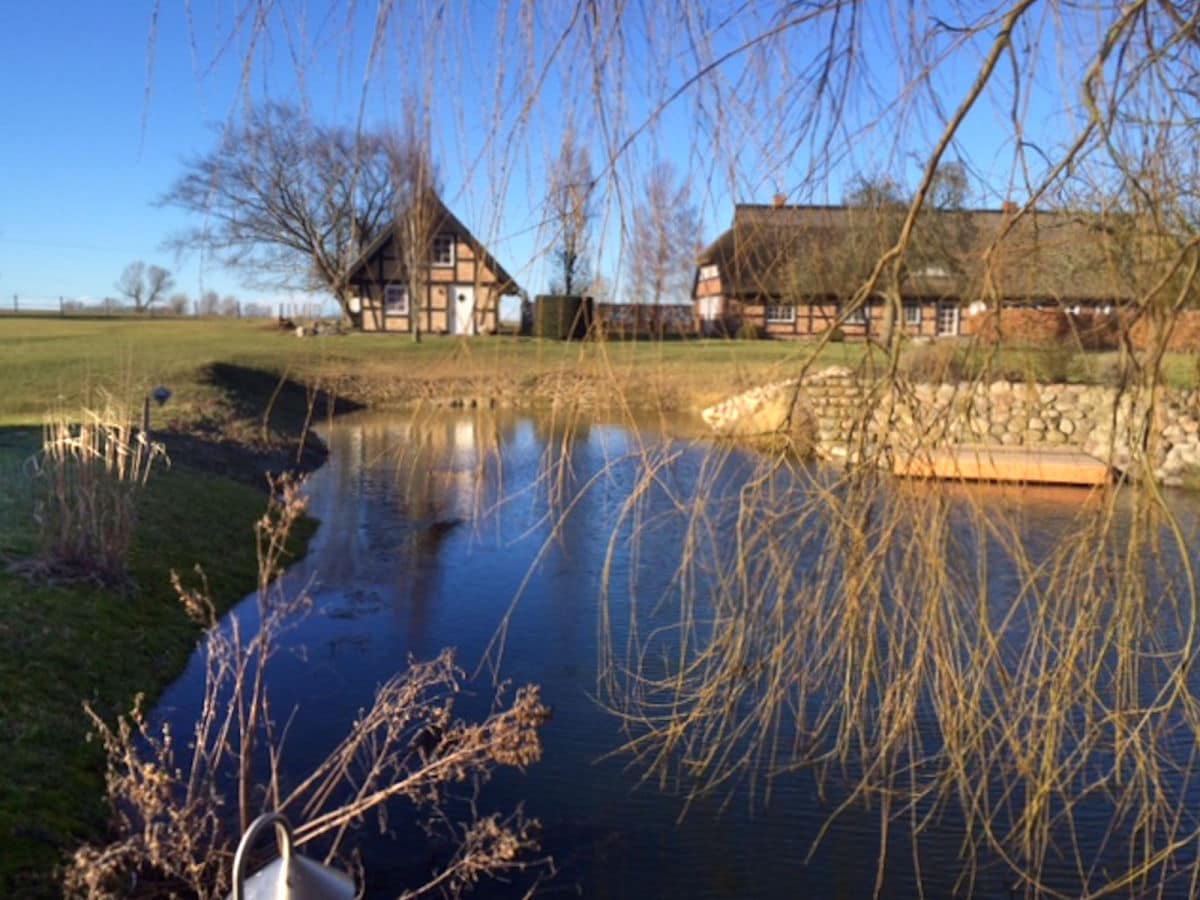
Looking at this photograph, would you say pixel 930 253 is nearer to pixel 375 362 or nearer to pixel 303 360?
pixel 375 362

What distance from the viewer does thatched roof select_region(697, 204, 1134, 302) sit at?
2.95m

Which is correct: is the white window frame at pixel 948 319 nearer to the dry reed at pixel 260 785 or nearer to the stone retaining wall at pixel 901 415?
the stone retaining wall at pixel 901 415

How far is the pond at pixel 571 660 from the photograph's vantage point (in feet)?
11.8

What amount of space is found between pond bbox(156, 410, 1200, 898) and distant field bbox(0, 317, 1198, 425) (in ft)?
0.59

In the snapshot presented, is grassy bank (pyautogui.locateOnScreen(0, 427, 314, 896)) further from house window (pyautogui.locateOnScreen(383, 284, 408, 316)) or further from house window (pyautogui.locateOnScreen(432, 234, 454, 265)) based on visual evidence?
house window (pyautogui.locateOnScreen(383, 284, 408, 316))

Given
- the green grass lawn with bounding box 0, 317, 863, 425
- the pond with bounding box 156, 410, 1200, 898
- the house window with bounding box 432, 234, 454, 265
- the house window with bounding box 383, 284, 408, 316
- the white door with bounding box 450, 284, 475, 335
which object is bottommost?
the pond with bounding box 156, 410, 1200, 898

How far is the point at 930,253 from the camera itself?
123 inches

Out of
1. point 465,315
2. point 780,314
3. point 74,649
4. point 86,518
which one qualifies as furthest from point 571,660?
point 465,315

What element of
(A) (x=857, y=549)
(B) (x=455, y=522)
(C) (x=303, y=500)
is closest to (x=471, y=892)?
(C) (x=303, y=500)

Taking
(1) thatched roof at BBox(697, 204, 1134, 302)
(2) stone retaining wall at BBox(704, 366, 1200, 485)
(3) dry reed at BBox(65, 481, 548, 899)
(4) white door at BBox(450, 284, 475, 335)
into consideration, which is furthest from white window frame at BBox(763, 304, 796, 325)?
(3) dry reed at BBox(65, 481, 548, 899)

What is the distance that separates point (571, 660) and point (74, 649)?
2895 mm

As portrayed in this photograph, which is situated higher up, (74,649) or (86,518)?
(86,518)

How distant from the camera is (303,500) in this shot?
3914 mm

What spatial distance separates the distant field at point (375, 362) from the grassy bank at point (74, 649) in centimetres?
143
